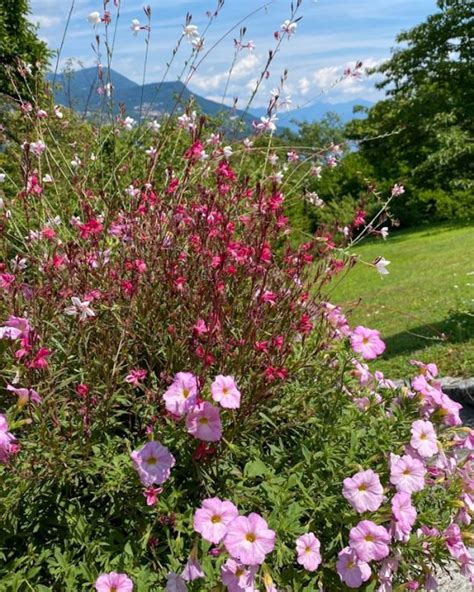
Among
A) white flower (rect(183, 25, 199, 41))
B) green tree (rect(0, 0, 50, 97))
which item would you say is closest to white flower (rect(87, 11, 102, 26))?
white flower (rect(183, 25, 199, 41))

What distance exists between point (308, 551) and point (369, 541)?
17 centimetres

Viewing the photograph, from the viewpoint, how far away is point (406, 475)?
1.83 metres

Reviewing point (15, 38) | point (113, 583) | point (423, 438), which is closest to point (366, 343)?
→ point (423, 438)

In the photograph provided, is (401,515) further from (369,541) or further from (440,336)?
(440,336)

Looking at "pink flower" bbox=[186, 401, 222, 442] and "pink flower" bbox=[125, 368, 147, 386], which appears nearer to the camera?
"pink flower" bbox=[186, 401, 222, 442]

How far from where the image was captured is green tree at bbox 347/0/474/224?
1086 cm

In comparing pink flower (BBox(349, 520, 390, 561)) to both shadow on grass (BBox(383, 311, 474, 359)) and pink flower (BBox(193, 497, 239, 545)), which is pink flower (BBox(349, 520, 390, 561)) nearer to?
pink flower (BBox(193, 497, 239, 545))

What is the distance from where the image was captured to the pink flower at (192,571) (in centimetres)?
158

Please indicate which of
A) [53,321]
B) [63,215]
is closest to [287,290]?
[53,321]

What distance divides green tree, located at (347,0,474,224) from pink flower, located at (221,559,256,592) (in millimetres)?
7076

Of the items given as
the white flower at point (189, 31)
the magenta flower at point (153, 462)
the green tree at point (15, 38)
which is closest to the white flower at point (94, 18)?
the white flower at point (189, 31)

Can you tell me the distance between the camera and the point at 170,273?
2125mm

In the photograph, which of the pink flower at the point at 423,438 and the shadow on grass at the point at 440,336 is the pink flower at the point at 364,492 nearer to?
the pink flower at the point at 423,438

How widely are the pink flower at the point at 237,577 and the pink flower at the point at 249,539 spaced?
0.03 meters
